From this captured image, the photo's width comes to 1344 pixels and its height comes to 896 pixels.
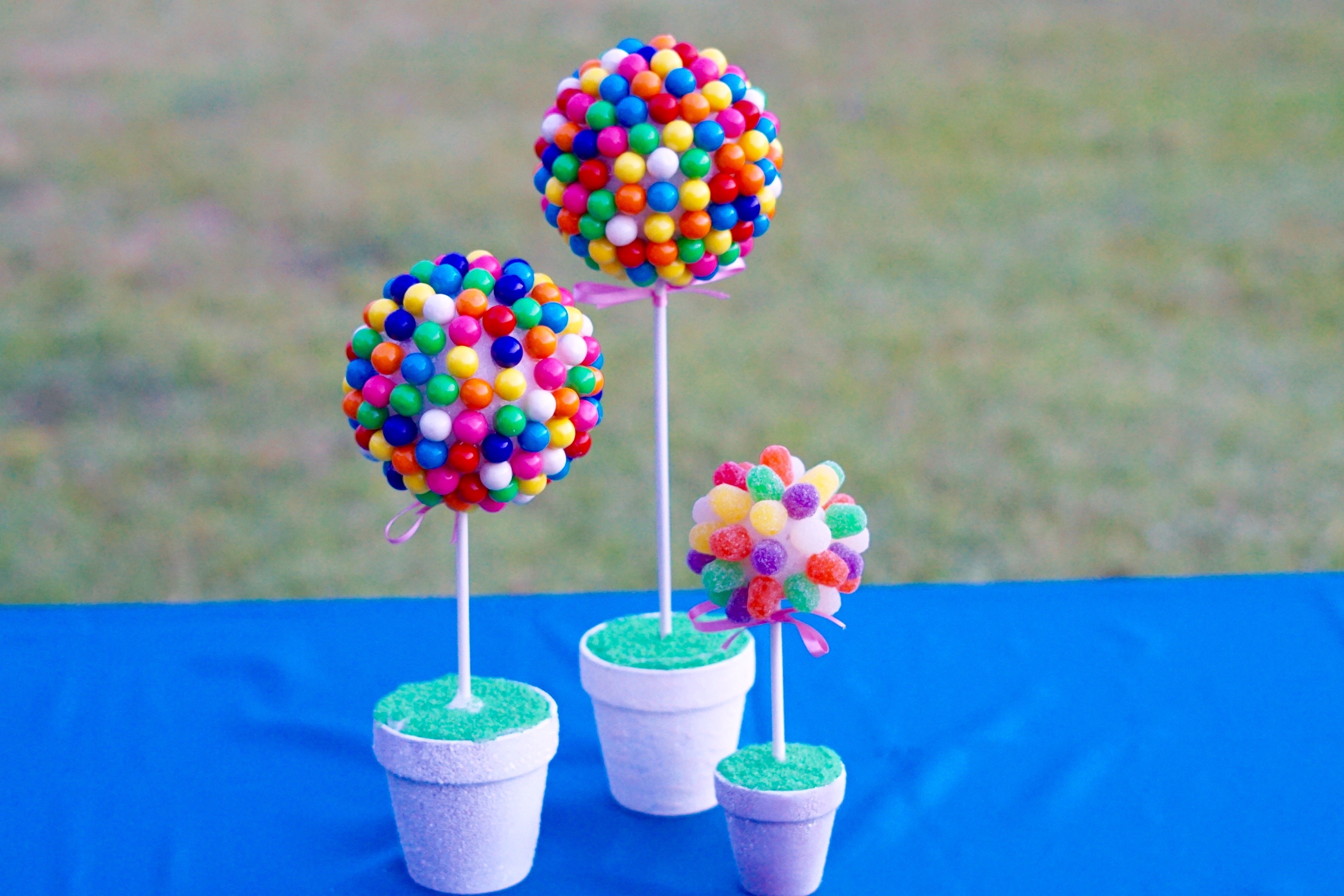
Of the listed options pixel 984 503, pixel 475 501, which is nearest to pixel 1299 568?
pixel 984 503

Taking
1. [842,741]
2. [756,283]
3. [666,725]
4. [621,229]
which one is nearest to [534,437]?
[621,229]

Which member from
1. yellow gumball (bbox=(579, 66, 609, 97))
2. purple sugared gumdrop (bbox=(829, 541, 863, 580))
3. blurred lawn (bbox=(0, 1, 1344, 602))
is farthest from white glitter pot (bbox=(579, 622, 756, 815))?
blurred lawn (bbox=(0, 1, 1344, 602))

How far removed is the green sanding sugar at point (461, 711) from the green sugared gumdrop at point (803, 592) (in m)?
0.26

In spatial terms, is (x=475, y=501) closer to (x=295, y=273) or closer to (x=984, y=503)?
(x=984, y=503)

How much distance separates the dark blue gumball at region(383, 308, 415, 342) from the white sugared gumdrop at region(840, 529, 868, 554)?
16.1 inches

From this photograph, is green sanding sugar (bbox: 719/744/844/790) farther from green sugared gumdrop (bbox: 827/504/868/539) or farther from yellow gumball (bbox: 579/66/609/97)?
yellow gumball (bbox: 579/66/609/97)

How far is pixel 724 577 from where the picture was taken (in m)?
1.22

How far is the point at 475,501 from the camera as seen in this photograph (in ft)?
4.02

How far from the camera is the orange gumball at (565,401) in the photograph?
1213mm

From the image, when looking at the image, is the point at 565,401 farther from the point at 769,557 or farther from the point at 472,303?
the point at 769,557

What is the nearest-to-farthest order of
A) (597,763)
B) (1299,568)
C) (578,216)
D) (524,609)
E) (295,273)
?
(578,216) < (597,763) < (524,609) < (1299,568) < (295,273)

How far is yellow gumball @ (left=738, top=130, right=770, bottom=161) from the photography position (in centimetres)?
133

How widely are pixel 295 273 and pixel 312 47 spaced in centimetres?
77

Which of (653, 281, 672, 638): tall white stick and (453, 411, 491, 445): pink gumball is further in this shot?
(653, 281, 672, 638): tall white stick
